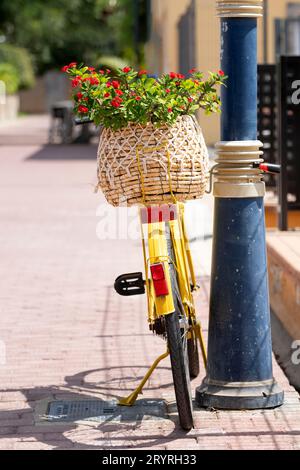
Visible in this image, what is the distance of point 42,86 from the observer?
3241 inches

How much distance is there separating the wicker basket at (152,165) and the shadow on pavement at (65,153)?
19929 mm

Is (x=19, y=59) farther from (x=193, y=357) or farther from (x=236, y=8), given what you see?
(x=236, y=8)

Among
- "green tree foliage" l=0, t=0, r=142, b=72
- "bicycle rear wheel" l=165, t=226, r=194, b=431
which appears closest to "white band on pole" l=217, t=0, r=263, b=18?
"bicycle rear wheel" l=165, t=226, r=194, b=431

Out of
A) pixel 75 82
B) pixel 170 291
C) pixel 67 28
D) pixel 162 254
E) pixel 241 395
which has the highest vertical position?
pixel 67 28

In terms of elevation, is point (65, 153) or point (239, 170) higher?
point (239, 170)

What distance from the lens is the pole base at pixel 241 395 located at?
5617mm

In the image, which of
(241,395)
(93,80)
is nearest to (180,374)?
(241,395)

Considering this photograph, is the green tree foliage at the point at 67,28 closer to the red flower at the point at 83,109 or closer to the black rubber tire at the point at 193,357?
the black rubber tire at the point at 193,357

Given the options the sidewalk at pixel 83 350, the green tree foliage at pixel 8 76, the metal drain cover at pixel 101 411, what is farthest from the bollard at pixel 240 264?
the green tree foliage at pixel 8 76

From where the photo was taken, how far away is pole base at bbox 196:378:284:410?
221 inches

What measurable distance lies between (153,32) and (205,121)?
47.4 feet

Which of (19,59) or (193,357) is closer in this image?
(193,357)

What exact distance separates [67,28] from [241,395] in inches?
2438

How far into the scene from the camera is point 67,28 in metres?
66.1
